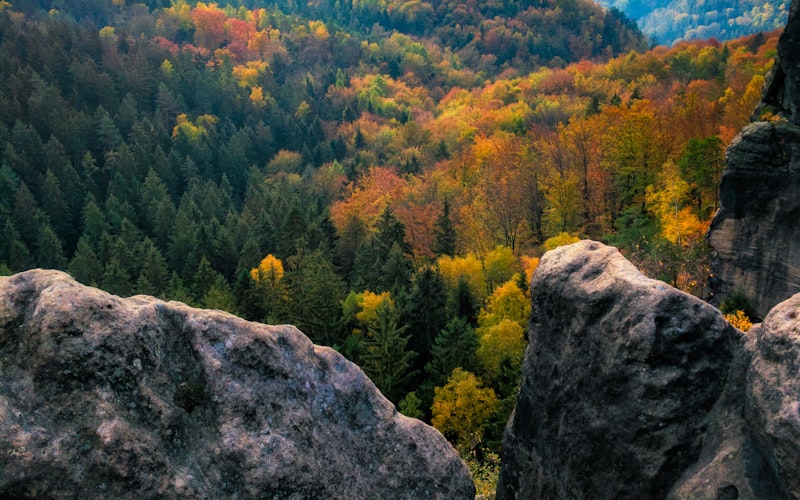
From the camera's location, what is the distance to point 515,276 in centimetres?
5062

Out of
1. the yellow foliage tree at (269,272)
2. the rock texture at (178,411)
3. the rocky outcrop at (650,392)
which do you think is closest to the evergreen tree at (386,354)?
the yellow foliage tree at (269,272)

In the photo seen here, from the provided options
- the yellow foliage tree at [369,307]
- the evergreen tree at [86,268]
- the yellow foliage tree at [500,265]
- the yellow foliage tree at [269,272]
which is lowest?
the evergreen tree at [86,268]

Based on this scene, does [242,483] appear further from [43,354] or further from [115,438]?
[43,354]

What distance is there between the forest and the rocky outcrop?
56.3 ft

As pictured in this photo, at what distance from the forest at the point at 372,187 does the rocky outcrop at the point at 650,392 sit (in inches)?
676

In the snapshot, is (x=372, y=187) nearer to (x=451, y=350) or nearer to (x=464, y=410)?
(x=451, y=350)

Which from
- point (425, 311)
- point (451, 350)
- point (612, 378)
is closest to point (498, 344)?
point (451, 350)

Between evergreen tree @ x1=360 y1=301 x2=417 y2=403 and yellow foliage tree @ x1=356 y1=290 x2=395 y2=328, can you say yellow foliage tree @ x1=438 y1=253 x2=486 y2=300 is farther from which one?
evergreen tree @ x1=360 y1=301 x2=417 y2=403

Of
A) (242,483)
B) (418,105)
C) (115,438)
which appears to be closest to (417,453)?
(242,483)

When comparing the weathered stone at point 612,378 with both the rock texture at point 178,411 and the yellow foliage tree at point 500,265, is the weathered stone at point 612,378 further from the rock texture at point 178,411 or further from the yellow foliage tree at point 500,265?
the yellow foliage tree at point 500,265

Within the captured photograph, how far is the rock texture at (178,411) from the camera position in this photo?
9062 millimetres

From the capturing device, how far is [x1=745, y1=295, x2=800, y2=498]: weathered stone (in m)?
8.17

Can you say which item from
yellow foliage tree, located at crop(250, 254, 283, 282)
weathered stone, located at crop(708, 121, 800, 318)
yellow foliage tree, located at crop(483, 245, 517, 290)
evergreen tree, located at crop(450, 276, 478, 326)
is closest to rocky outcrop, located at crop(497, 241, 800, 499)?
weathered stone, located at crop(708, 121, 800, 318)

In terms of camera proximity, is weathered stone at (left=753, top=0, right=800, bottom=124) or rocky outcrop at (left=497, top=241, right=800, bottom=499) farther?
weathered stone at (left=753, top=0, right=800, bottom=124)
